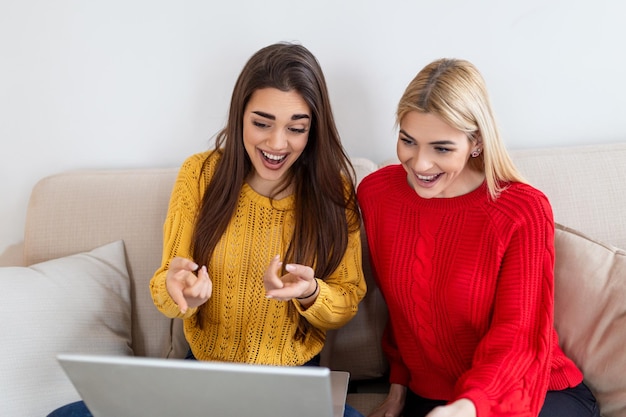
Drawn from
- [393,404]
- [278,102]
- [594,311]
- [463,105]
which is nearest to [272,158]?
[278,102]

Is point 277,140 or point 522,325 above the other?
point 277,140

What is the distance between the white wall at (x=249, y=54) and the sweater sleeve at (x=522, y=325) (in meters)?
0.52

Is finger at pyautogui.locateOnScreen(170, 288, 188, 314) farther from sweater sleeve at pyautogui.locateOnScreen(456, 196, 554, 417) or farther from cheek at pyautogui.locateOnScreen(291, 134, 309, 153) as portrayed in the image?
sweater sleeve at pyautogui.locateOnScreen(456, 196, 554, 417)

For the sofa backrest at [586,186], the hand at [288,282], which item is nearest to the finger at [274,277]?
the hand at [288,282]

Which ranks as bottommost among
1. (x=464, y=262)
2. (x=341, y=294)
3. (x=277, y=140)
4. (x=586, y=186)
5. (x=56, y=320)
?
(x=56, y=320)

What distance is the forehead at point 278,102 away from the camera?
1335mm

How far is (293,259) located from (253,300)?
0.13 m

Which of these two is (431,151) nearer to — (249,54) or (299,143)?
(299,143)

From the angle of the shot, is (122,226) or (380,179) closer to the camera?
(380,179)

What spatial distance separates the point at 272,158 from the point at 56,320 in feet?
2.04

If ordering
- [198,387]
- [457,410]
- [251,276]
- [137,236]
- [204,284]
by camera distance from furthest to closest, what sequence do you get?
[137,236] → [251,276] → [204,284] → [457,410] → [198,387]

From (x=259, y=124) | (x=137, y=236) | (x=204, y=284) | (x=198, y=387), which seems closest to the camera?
(x=198, y=387)

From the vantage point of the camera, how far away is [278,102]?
1.33m

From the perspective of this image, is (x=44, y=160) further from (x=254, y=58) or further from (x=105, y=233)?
(x=254, y=58)
